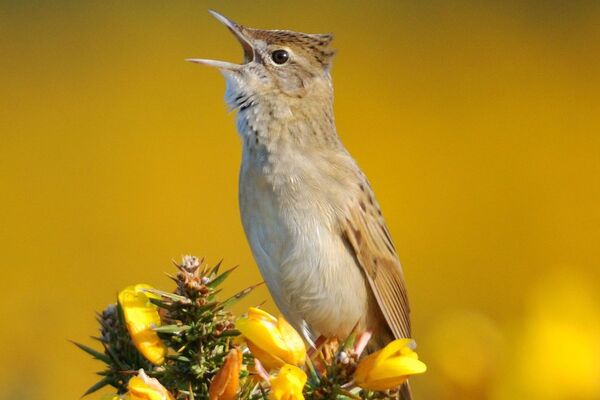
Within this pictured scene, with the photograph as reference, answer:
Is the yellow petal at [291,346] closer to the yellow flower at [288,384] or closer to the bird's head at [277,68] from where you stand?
the yellow flower at [288,384]

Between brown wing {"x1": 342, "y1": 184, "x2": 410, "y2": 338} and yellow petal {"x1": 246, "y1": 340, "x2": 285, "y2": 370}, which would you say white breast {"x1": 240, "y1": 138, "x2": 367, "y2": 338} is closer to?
brown wing {"x1": 342, "y1": 184, "x2": 410, "y2": 338}

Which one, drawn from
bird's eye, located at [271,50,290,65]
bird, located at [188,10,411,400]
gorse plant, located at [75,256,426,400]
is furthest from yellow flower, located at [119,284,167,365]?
bird's eye, located at [271,50,290,65]

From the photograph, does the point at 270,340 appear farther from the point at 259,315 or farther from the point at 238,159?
the point at 238,159

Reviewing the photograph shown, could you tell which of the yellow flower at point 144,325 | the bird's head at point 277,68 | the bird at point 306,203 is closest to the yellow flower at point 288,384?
the yellow flower at point 144,325

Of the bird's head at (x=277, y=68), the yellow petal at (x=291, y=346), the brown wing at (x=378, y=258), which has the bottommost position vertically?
the yellow petal at (x=291, y=346)

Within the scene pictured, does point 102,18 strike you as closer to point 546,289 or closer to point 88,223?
point 88,223

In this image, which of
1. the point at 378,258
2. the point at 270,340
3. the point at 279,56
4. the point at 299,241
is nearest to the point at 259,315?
the point at 270,340
